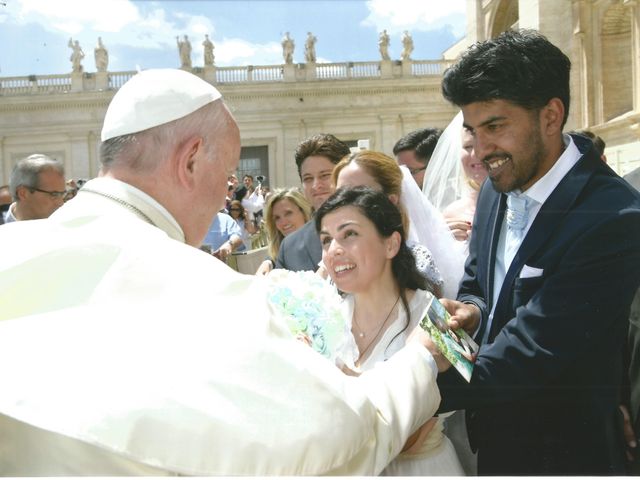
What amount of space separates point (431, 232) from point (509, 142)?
137 centimetres

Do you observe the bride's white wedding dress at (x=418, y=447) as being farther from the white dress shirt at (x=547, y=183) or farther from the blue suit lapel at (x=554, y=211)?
the blue suit lapel at (x=554, y=211)

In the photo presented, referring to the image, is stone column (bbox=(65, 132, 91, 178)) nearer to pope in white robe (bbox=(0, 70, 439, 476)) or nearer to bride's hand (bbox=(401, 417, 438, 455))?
bride's hand (bbox=(401, 417, 438, 455))

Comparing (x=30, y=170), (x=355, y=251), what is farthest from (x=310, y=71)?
(x=355, y=251)

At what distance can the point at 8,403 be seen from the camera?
117cm

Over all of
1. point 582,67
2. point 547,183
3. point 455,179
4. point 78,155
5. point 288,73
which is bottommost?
point 547,183

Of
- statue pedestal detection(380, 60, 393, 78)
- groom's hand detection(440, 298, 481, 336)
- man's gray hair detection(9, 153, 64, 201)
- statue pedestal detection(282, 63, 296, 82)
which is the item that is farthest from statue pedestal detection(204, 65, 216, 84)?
groom's hand detection(440, 298, 481, 336)

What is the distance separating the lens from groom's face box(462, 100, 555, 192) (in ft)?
6.17

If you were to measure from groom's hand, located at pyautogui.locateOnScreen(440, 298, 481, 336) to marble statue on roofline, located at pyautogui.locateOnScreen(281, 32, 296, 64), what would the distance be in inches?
932

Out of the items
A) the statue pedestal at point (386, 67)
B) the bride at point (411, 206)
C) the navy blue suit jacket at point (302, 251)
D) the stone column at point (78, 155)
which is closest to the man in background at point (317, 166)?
the navy blue suit jacket at point (302, 251)

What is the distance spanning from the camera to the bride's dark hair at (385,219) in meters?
2.46

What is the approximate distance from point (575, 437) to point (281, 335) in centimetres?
111

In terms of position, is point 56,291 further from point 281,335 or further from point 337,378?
point 337,378

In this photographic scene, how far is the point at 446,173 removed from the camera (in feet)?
14.3

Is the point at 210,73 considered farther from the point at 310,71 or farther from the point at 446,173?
the point at 446,173
